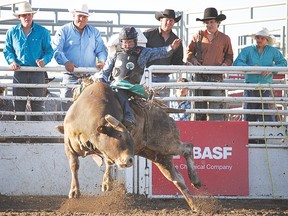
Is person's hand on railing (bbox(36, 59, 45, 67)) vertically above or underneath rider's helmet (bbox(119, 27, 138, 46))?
underneath

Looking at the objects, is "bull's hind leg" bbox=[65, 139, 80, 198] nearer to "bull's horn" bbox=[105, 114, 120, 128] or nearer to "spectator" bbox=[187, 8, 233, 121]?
"bull's horn" bbox=[105, 114, 120, 128]

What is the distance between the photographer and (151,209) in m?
8.95

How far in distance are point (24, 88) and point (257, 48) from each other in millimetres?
3226

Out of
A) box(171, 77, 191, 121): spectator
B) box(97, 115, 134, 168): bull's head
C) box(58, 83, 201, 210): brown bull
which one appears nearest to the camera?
box(97, 115, 134, 168): bull's head

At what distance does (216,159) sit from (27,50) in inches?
113

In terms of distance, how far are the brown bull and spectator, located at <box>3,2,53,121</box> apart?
1.96 meters

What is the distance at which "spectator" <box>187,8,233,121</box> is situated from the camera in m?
10.3

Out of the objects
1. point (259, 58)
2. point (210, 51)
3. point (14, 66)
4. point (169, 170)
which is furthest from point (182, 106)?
point (14, 66)

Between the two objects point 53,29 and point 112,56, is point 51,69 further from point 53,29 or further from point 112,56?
point 53,29

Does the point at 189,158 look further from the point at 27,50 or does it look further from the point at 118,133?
the point at 27,50

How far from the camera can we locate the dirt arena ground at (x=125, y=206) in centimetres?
839

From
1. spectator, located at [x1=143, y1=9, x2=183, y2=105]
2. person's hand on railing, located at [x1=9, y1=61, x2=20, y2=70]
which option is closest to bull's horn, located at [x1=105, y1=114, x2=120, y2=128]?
person's hand on railing, located at [x1=9, y1=61, x2=20, y2=70]

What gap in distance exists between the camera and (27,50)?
33.0ft

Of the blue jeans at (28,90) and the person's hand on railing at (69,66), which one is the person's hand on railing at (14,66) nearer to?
the blue jeans at (28,90)
